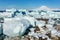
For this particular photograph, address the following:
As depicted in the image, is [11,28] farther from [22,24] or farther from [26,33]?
[26,33]

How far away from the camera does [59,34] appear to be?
4.69 m

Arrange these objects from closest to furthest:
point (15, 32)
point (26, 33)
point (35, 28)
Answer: point (15, 32)
point (26, 33)
point (35, 28)

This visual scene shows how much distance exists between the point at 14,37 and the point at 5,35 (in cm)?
40

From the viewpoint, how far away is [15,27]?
14.8ft

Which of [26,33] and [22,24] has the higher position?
[22,24]

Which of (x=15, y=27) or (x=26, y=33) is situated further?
(x=26, y=33)

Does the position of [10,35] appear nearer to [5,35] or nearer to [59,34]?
[5,35]

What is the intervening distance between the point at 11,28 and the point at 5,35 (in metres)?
0.38

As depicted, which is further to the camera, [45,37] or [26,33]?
[26,33]

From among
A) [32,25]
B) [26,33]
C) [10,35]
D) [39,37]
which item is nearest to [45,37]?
[39,37]

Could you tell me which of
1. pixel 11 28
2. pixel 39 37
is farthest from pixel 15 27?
pixel 39 37

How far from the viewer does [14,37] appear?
14.5 ft

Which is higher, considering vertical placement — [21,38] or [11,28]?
[11,28]

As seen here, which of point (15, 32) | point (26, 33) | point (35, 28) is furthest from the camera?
point (35, 28)
